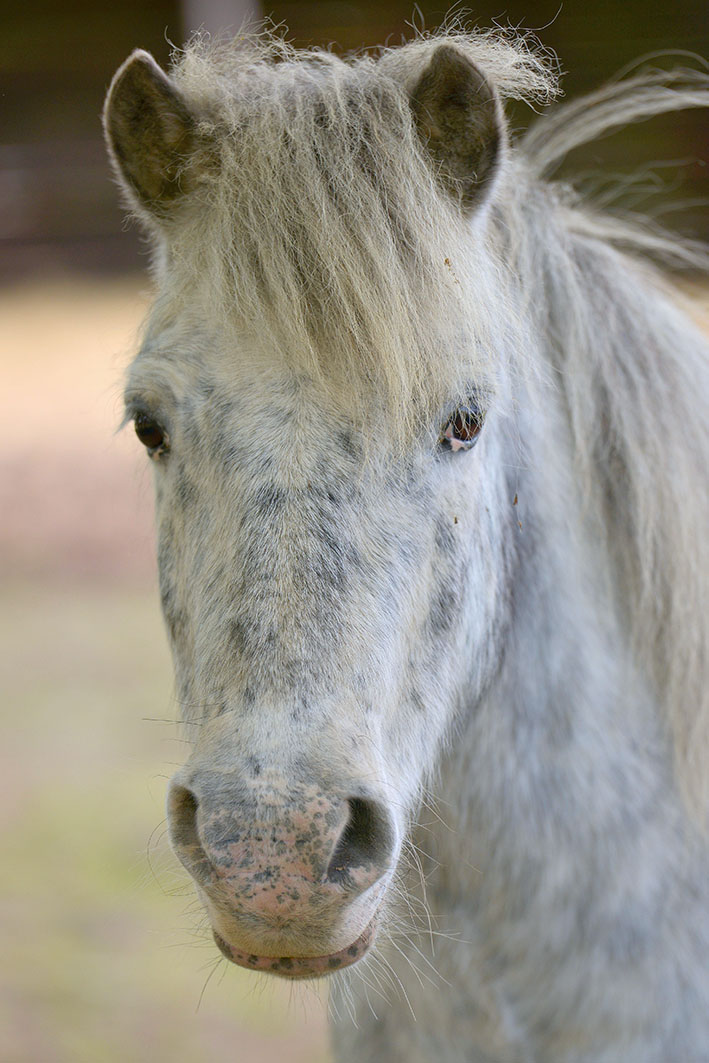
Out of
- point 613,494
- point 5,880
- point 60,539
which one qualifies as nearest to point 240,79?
Answer: point 613,494

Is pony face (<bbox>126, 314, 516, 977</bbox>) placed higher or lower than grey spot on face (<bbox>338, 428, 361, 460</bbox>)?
lower

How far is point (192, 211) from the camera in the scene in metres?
1.32

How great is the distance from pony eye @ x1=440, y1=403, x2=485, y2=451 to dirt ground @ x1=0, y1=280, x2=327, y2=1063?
561mm

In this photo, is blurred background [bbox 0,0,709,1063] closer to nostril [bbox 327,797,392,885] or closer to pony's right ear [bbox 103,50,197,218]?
pony's right ear [bbox 103,50,197,218]

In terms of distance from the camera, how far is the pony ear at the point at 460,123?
1210 millimetres

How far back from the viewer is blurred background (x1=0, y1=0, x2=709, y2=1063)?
2863 millimetres

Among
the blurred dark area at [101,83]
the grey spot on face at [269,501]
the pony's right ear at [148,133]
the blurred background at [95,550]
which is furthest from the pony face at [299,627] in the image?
the blurred dark area at [101,83]

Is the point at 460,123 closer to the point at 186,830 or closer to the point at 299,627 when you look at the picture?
the point at 299,627

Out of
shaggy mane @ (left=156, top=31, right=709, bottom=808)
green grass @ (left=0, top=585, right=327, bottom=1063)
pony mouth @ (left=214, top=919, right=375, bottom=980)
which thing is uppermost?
shaggy mane @ (left=156, top=31, right=709, bottom=808)

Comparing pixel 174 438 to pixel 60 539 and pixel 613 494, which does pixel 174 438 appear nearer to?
pixel 613 494

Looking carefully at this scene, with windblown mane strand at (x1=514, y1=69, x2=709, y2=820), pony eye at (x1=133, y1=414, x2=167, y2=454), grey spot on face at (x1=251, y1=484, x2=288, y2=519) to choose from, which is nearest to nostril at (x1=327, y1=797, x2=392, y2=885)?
grey spot on face at (x1=251, y1=484, x2=288, y2=519)

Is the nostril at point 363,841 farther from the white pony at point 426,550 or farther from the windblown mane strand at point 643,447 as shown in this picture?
the windblown mane strand at point 643,447

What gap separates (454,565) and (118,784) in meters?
3.15

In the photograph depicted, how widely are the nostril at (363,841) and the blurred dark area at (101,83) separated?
6113 millimetres
